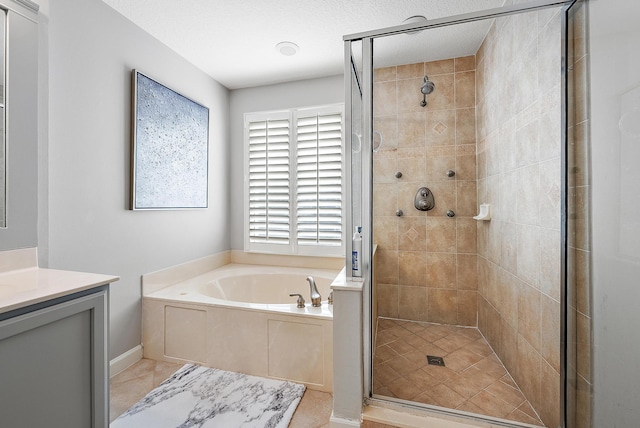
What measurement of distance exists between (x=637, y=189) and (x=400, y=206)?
167 cm

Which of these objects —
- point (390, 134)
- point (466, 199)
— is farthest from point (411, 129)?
point (466, 199)

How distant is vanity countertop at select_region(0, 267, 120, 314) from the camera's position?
951mm

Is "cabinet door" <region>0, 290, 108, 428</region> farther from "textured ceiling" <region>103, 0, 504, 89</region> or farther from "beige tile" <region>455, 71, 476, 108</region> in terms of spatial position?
"beige tile" <region>455, 71, 476, 108</region>

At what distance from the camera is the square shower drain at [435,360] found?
2.01m

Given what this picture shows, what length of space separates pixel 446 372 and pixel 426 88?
7.22ft

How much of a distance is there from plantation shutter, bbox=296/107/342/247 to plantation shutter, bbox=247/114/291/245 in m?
0.14

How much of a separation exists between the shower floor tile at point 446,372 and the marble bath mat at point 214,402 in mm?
578

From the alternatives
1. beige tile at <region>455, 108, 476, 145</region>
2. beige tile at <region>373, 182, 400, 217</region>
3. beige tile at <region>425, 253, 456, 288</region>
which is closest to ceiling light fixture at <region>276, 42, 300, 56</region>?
beige tile at <region>373, 182, 400, 217</region>

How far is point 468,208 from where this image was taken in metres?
2.37

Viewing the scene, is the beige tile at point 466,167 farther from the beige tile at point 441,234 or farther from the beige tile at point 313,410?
the beige tile at point 313,410

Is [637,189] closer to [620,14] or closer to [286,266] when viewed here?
[620,14]

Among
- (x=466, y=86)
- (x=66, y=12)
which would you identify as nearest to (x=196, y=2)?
(x=66, y=12)

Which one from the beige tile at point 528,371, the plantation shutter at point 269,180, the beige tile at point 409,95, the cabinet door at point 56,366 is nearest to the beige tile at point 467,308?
the beige tile at point 528,371

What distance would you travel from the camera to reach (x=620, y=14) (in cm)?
98
